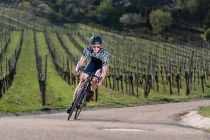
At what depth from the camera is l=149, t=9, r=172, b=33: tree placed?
5000 inches

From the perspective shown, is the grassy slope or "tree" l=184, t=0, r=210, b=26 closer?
the grassy slope

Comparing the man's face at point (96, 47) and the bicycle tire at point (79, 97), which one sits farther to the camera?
the bicycle tire at point (79, 97)

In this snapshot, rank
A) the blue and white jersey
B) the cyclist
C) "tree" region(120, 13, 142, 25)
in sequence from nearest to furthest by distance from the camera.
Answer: the cyclist < the blue and white jersey < "tree" region(120, 13, 142, 25)

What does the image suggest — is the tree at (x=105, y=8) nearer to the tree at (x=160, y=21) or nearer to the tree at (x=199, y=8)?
the tree at (x=160, y=21)

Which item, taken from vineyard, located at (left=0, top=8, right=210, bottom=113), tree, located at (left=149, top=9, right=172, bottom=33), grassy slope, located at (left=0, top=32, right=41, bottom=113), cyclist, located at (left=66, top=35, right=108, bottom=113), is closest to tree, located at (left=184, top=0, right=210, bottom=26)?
tree, located at (left=149, top=9, right=172, bottom=33)

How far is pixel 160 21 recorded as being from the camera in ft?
415

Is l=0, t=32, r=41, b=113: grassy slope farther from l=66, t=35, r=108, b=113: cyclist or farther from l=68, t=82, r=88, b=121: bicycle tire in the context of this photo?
l=66, t=35, r=108, b=113: cyclist

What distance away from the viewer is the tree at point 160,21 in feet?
417

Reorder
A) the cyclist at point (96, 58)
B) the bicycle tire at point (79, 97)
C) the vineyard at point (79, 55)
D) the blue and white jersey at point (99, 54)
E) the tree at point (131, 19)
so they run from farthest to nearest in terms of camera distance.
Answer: the tree at point (131, 19)
the vineyard at point (79, 55)
the bicycle tire at point (79, 97)
the blue and white jersey at point (99, 54)
the cyclist at point (96, 58)

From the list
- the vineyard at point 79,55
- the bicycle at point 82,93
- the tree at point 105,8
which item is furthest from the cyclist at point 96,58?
the tree at point 105,8

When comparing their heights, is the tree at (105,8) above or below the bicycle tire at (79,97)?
above

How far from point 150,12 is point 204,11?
58.6 ft

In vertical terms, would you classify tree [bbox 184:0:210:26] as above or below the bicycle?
above

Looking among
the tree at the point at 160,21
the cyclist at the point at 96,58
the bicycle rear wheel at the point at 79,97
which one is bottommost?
the bicycle rear wheel at the point at 79,97
